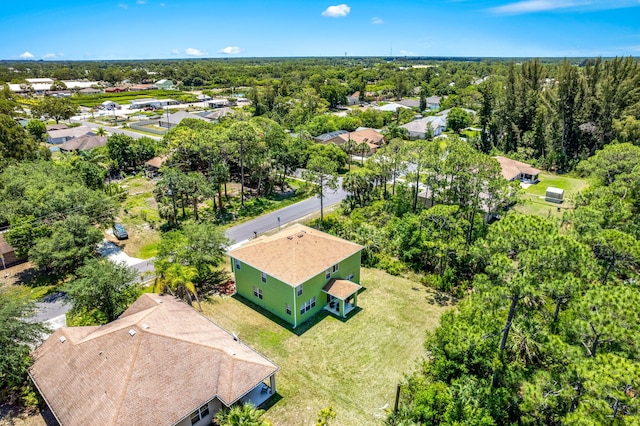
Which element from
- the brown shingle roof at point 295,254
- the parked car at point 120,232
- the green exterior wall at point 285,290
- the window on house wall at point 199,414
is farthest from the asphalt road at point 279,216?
the window on house wall at point 199,414

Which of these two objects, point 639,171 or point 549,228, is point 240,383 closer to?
point 549,228

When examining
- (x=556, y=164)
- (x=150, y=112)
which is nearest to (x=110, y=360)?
(x=556, y=164)

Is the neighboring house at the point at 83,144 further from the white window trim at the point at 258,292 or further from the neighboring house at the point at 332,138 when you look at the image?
the white window trim at the point at 258,292

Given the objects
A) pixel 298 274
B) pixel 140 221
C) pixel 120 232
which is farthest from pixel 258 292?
pixel 140 221

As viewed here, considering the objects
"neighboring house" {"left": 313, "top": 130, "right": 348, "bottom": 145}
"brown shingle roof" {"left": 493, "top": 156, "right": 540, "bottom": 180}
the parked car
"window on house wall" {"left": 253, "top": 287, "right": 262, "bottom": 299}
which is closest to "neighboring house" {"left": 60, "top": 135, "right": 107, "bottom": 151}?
the parked car

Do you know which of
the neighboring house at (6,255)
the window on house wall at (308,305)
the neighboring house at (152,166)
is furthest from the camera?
the neighboring house at (152,166)

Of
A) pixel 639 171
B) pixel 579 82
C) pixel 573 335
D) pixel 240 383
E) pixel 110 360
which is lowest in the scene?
pixel 240 383
